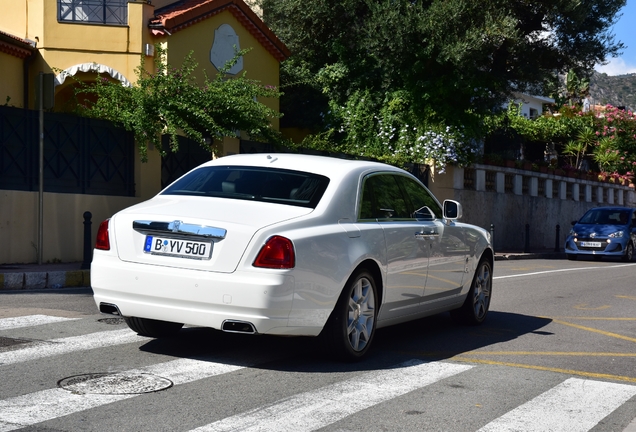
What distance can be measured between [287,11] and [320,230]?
2340 cm

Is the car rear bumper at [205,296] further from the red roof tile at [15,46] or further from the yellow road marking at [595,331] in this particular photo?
the red roof tile at [15,46]

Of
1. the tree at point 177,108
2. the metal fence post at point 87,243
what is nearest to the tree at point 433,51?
the tree at point 177,108

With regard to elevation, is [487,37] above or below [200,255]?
above

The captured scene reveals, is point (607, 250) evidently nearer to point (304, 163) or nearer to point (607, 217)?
point (607, 217)

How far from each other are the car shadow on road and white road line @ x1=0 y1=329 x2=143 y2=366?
29cm

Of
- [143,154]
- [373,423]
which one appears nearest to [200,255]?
[373,423]

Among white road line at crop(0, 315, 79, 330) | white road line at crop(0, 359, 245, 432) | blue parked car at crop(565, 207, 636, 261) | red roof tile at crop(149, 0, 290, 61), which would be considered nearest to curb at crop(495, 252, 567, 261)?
blue parked car at crop(565, 207, 636, 261)

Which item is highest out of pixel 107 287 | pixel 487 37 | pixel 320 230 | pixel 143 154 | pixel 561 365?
pixel 487 37

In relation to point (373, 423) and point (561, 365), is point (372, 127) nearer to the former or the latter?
point (561, 365)

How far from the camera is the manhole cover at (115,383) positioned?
551cm

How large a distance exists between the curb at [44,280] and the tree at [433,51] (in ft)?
50.7

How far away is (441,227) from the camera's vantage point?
847 centimetres

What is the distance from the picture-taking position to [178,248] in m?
6.37

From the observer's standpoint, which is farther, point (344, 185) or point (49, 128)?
point (49, 128)
